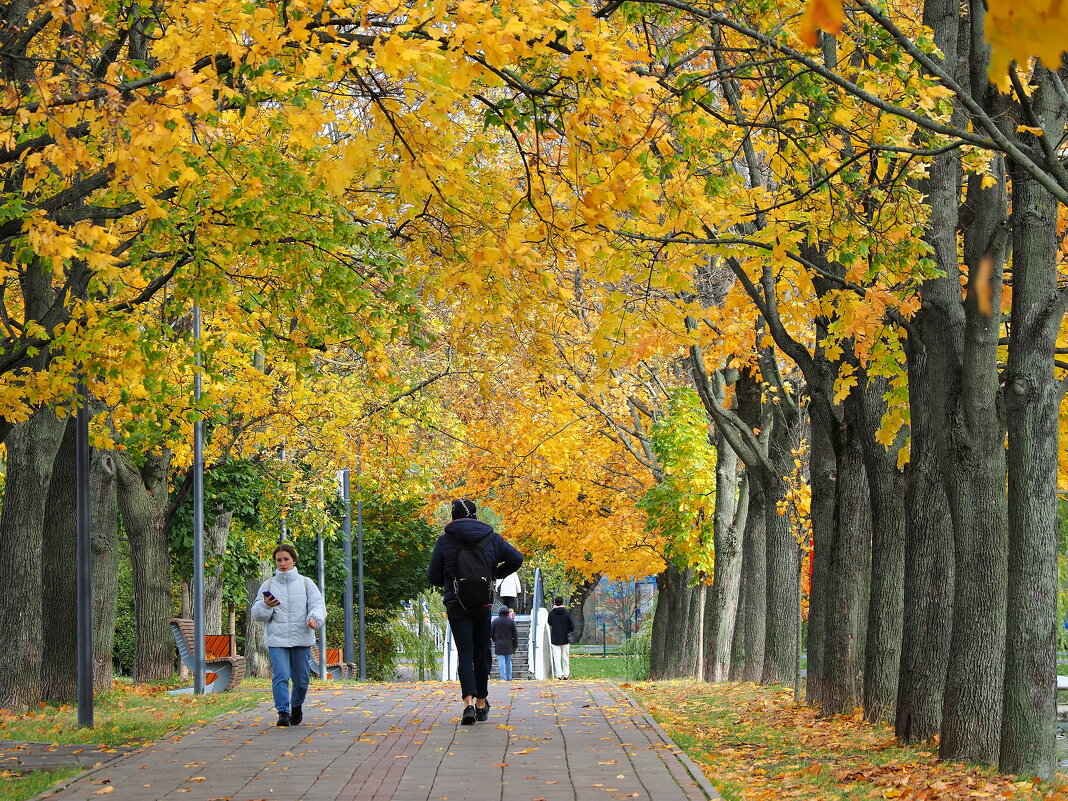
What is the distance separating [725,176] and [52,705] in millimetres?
10376

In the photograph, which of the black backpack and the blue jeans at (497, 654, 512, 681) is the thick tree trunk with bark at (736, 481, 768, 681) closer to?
the blue jeans at (497, 654, 512, 681)

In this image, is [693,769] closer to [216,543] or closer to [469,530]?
[469,530]

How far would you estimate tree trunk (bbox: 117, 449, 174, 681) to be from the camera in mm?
20609

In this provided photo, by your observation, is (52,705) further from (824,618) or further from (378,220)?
(824,618)

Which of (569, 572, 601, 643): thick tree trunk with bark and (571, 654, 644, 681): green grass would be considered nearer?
(571, 654, 644, 681): green grass

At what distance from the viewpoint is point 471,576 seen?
39.0 ft

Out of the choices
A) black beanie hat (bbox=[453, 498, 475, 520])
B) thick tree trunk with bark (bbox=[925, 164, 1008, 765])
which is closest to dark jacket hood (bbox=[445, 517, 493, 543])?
black beanie hat (bbox=[453, 498, 475, 520])

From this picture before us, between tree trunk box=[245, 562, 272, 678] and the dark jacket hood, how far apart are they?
20211 mm

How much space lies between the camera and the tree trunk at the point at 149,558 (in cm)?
2061

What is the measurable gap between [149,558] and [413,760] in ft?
39.6

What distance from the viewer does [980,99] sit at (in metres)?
9.34

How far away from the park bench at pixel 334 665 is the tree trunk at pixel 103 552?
→ 7.18m

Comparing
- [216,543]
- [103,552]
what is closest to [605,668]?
[216,543]

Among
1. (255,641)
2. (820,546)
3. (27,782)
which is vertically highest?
(820,546)
